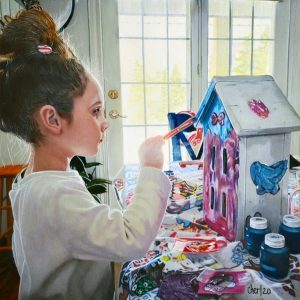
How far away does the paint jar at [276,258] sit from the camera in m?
0.59

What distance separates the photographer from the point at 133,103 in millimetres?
2467

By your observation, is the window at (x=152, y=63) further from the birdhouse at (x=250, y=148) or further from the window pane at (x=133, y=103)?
the birdhouse at (x=250, y=148)

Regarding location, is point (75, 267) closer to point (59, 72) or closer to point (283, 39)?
point (59, 72)

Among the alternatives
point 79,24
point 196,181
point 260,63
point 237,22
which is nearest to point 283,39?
point 260,63

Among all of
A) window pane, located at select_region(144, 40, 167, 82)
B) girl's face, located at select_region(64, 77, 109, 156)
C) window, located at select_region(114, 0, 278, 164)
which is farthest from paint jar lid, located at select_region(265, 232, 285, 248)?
window pane, located at select_region(144, 40, 167, 82)

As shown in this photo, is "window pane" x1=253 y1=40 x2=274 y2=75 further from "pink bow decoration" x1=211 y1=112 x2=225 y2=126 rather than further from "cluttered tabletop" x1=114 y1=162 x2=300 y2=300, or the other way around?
"cluttered tabletop" x1=114 y1=162 x2=300 y2=300

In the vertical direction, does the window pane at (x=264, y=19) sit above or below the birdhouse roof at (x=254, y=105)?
above

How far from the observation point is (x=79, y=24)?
7.48 ft

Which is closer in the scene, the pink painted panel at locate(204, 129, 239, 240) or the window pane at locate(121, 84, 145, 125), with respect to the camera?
the pink painted panel at locate(204, 129, 239, 240)

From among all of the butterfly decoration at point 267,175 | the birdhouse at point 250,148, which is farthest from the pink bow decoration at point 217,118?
the butterfly decoration at point 267,175

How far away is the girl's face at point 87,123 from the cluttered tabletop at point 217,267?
272mm

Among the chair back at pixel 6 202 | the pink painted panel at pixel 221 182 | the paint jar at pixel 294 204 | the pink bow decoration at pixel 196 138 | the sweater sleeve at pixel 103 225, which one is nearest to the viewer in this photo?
the sweater sleeve at pixel 103 225

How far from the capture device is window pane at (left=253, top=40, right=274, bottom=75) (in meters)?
2.54
